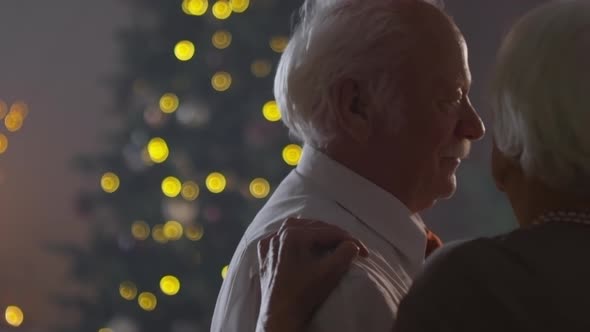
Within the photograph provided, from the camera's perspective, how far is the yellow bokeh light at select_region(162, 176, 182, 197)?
429 centimetres

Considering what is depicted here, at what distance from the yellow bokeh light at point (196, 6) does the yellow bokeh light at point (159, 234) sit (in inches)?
36.3

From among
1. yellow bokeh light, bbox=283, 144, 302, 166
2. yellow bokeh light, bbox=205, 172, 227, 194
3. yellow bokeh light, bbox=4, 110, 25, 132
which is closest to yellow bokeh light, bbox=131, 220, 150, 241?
yellow bokeh light, bbox=205, 172, 227, 194

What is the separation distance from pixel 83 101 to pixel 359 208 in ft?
12.5

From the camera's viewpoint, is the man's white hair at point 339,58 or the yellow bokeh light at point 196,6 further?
the yellow bokeh light at point 196,6

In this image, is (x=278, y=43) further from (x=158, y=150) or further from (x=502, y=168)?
(x=502, y=168)

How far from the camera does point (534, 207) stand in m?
1.12

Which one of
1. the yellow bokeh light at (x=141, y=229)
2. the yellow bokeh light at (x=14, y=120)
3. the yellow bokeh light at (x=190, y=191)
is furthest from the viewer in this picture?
the yellow bokeh light at (x=14, y=120)

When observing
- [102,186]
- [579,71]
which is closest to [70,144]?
[102,186]

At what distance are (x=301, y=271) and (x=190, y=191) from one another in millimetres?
3028

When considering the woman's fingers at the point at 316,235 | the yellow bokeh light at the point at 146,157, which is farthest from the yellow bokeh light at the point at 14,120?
the woman's fingers at the point at 316,235

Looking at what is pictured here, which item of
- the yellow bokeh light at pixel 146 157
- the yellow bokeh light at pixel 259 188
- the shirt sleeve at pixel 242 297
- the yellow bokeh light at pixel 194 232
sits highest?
the shirt sleeve at pixel 242 297

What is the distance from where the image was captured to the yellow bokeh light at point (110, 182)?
4500 mm

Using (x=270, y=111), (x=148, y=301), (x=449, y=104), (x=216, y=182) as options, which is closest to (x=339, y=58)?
(x=449, y=104)

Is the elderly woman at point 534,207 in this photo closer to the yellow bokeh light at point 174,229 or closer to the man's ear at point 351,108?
the man's ear at point 351,108
